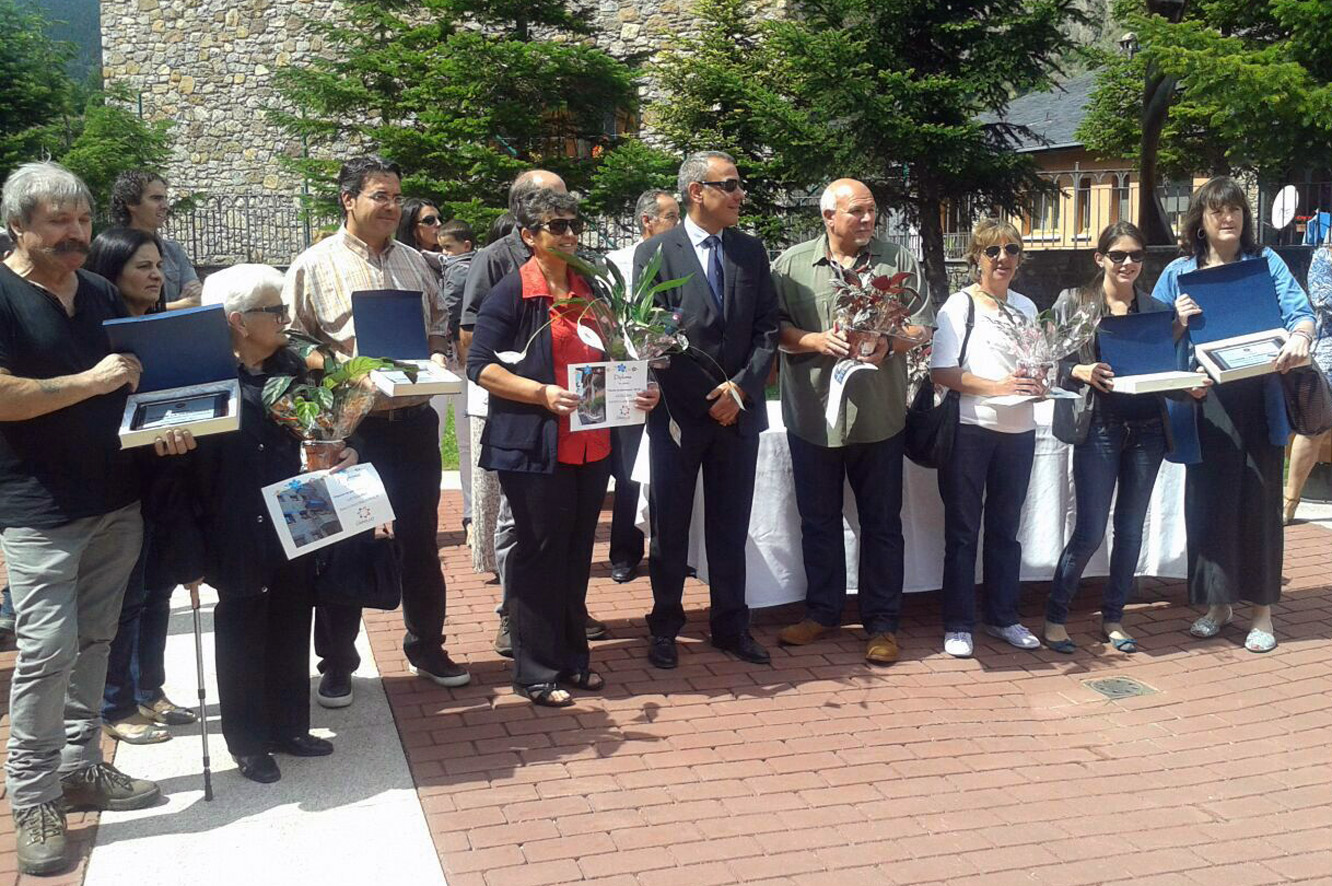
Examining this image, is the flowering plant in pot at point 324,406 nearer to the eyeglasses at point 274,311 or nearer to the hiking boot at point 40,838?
the eyeglasses at point 274,311

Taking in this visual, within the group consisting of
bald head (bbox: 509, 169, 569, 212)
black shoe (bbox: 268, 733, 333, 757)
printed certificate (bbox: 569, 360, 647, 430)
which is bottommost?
black shoe (bbox: 268, 733, 333, 757)

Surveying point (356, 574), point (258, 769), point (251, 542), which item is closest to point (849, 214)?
point (356, 574)

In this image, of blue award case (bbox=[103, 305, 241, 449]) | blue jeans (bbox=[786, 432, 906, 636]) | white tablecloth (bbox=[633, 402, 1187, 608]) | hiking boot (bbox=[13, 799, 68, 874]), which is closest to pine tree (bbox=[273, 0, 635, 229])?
white tablecloth (bbox=[633, 402, 1187, 608])

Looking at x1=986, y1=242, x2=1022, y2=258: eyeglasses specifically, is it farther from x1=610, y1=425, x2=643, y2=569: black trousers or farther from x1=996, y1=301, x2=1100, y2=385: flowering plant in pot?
x1=610, y1=425, x2=643, y2=569: black trousers

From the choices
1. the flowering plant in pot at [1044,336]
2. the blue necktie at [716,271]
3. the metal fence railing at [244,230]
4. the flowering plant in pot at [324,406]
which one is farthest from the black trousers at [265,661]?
the metal fence railing at [244,230]

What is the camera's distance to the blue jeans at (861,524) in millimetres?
5934

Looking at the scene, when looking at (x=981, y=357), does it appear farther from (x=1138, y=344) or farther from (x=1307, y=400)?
(x=1307, y=400)

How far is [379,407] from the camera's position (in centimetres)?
506

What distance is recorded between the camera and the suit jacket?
559cm

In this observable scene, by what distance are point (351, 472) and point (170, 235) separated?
732 inches

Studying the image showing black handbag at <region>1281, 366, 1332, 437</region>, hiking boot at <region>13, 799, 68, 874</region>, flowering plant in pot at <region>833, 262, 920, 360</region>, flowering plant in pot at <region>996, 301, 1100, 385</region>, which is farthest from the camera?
black handbag at <region>1281, 366, 1332, 437</region>

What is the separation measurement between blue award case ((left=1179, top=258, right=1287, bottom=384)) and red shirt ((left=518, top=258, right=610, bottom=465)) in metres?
2.85

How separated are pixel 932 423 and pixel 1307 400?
1788mm

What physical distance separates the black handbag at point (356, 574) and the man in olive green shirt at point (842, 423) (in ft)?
6.91
